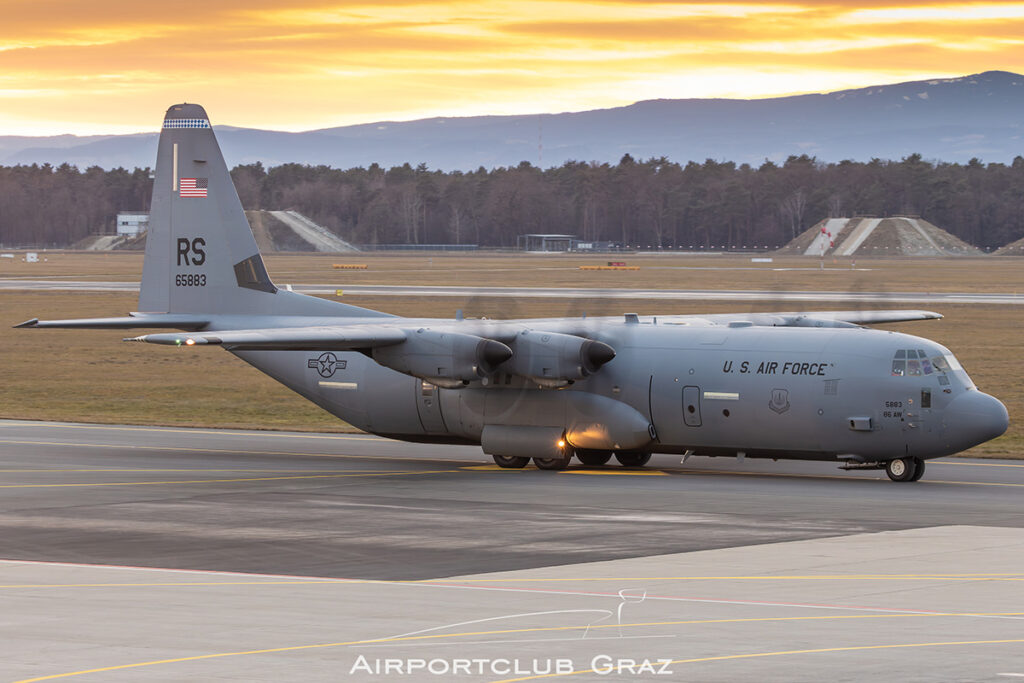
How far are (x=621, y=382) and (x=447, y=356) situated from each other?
361 cm

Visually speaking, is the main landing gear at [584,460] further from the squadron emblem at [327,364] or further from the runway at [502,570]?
the squadron emblem at [327,364]

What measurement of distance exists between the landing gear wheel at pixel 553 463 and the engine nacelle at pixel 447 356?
2359 mm

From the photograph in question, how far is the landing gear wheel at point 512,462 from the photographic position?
31.1 metres

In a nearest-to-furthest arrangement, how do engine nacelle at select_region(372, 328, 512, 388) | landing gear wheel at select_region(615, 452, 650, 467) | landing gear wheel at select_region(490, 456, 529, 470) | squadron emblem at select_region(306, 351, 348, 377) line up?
engine nacelle at select_region(372, 328, 512, 388), landing gear wheel at select_region(615, 452, 650, 467), landing gear wheel at select_region(490, 456, 529, 470), squadron emblem at select_region(306, 351, 348, 377)

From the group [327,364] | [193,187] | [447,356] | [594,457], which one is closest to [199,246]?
[193,187]

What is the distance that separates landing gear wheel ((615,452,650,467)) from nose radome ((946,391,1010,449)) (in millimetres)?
6518

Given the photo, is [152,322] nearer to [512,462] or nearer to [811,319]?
[512,462]

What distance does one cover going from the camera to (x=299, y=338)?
2875 centimetres

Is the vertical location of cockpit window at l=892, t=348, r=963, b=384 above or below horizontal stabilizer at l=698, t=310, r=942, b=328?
below

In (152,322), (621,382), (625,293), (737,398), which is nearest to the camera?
(737,398)

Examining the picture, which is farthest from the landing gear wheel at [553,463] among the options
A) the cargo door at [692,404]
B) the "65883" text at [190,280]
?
the "65883" text at [190,280]

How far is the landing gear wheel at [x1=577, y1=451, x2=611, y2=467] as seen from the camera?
31.3 meters

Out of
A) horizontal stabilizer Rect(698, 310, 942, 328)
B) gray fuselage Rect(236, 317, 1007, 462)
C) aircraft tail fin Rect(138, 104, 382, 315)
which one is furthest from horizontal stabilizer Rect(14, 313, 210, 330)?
horizontal stabilizer Rect(698, 310, 942, 328)

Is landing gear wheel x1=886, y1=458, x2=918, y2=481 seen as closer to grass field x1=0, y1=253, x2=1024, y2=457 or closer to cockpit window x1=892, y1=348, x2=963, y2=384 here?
cockpit window x1=892, y1=348, x2=963, y2=384
